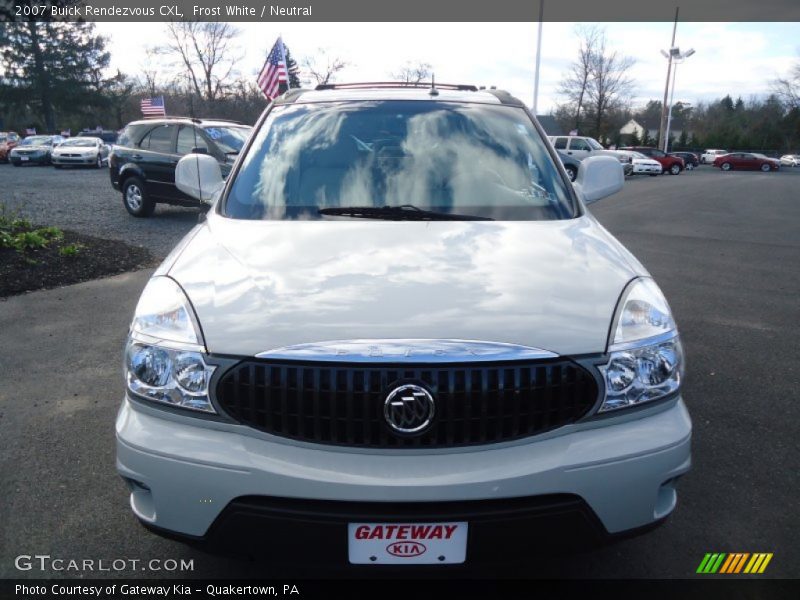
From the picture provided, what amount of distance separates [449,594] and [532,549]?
0.61 meters

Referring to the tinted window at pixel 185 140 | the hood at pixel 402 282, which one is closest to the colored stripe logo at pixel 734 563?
the hood at pixel 402 282

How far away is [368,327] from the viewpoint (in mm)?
1991

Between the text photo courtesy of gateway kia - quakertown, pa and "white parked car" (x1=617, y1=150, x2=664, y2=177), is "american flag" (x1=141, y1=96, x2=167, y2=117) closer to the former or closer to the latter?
the text photo courtesy of gateway kia - quakertown, pa

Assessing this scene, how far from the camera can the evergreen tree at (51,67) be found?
48656 millimetres

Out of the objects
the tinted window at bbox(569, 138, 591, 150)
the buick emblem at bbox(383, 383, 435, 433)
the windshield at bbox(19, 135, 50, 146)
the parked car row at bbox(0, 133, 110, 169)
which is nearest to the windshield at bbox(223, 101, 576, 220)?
the buick emblem at bbox(383, 383, 435, 433)

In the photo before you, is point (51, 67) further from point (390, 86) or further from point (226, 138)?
point (390, 86)

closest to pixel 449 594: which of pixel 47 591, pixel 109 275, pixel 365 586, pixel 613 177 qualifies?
pixel 365 586

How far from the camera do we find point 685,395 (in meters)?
4.09

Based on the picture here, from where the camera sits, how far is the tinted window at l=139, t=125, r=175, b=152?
12.0 metres

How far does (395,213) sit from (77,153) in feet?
94.2

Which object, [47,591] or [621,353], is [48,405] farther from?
[621,353]

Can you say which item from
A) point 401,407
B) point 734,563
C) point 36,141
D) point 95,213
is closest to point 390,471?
point 401,407

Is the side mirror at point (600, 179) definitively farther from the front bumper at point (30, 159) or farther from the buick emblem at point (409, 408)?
the front bumper at point (30, 159)
